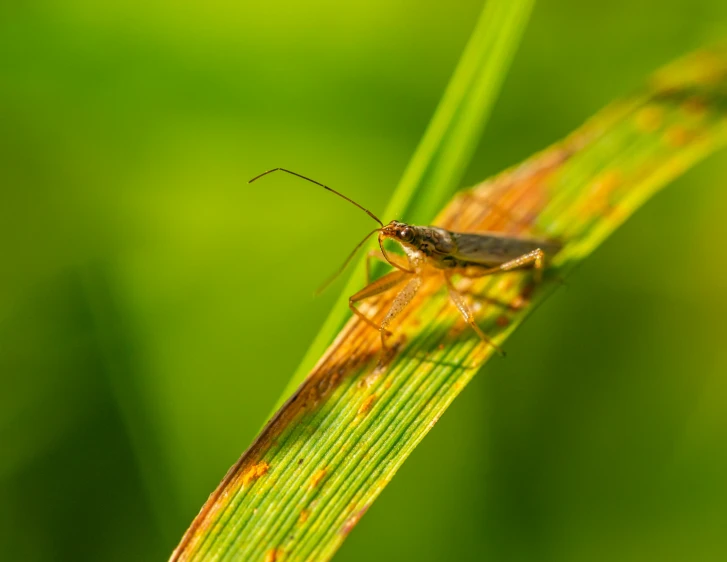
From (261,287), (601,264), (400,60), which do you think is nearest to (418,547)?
(261,287)

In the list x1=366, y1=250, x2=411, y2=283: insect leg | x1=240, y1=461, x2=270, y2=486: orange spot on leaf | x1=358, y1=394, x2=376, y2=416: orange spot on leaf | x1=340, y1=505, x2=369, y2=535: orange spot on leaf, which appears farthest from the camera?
x1=366, y1=250, x2=411, y2=283: insect leg

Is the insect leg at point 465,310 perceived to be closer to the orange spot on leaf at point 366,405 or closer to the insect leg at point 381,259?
the insect leg at point 381,259

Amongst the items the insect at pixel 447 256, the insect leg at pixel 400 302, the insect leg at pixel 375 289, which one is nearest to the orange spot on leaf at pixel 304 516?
the insect leg at pixel 400 302

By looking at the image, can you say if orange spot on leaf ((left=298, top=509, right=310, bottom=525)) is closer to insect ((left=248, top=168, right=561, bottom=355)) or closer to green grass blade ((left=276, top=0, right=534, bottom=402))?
green grass blade ((left=276, top=0, right=534, bottom=402))

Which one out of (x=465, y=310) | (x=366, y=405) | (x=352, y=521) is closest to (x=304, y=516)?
(x=352, y=521)

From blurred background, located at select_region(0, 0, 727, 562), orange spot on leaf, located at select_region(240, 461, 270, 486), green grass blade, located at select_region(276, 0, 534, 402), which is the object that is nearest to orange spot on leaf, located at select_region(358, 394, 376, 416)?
green grass blade, located at select_region(276, 0, 534, 402)
